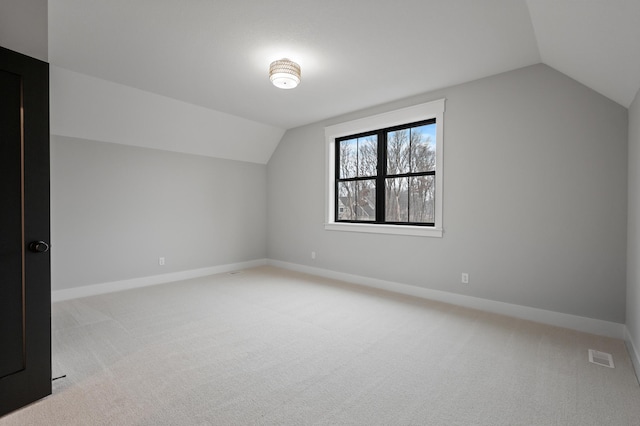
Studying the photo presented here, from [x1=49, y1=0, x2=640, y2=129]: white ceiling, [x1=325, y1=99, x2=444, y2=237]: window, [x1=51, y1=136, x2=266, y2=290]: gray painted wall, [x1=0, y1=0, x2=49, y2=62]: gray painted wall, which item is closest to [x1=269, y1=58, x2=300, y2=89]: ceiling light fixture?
[x1=49, y1=0, x2=640, y2=129]: white ceiling

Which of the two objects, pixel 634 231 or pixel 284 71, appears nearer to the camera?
pixel 634 231

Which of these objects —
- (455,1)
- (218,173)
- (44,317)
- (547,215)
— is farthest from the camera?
(218,173)

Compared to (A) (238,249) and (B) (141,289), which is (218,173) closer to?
(A) (238,249)

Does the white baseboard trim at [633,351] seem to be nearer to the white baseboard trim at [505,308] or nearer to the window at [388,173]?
the white baseboard trim at [505,308]

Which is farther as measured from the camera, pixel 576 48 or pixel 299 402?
pixel 576 48

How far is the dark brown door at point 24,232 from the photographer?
1.73 meters

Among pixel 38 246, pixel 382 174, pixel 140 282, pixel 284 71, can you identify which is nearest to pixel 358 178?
pixel 382 174

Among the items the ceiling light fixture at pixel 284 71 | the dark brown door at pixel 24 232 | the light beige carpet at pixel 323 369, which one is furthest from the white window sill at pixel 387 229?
the dark brown door at pixel 24 232

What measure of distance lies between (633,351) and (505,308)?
104 centimetres

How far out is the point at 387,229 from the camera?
14.1ft

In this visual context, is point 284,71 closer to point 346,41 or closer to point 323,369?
point 346,41

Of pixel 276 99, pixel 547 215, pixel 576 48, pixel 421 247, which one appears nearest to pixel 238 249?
pixel 276 99

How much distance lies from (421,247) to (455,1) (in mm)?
2668

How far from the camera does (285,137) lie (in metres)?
5.81
